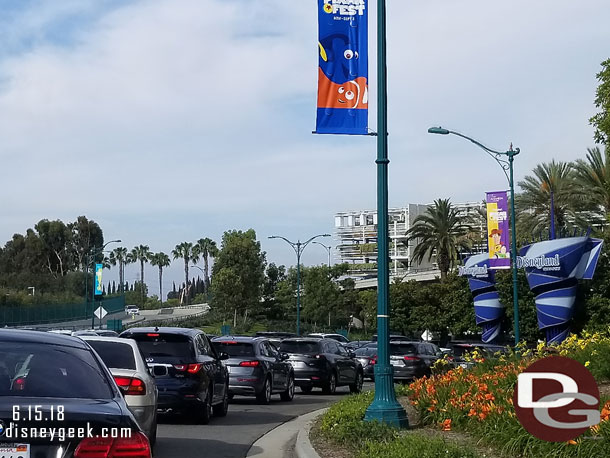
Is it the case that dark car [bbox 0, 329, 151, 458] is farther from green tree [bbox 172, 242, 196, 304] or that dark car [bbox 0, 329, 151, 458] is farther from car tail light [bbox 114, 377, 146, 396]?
green tree [bbox 172, 242, 196, 304]

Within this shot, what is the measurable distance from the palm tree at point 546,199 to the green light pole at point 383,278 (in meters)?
37.0

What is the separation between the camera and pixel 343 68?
1453 cm

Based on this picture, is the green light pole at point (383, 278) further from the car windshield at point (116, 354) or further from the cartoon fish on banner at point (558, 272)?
the cartoon fish on banner at point (558, 272)

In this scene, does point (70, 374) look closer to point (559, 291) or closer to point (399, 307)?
point (559, 291)

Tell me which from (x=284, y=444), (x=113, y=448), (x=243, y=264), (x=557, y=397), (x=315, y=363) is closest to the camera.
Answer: (x=113, y=448)

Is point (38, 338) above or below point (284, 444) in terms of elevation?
above

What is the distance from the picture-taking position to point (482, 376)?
47.5ft

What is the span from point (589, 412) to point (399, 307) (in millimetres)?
60660

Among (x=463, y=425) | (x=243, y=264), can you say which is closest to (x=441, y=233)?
(x=243, y=264)

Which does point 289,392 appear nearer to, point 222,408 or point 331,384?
point 331,384

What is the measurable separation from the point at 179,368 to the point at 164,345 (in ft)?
1.89

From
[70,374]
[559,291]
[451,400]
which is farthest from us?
[559,291]

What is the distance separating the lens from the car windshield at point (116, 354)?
12625mm

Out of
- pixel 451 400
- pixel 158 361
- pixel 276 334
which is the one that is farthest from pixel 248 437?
pixel 276 334
